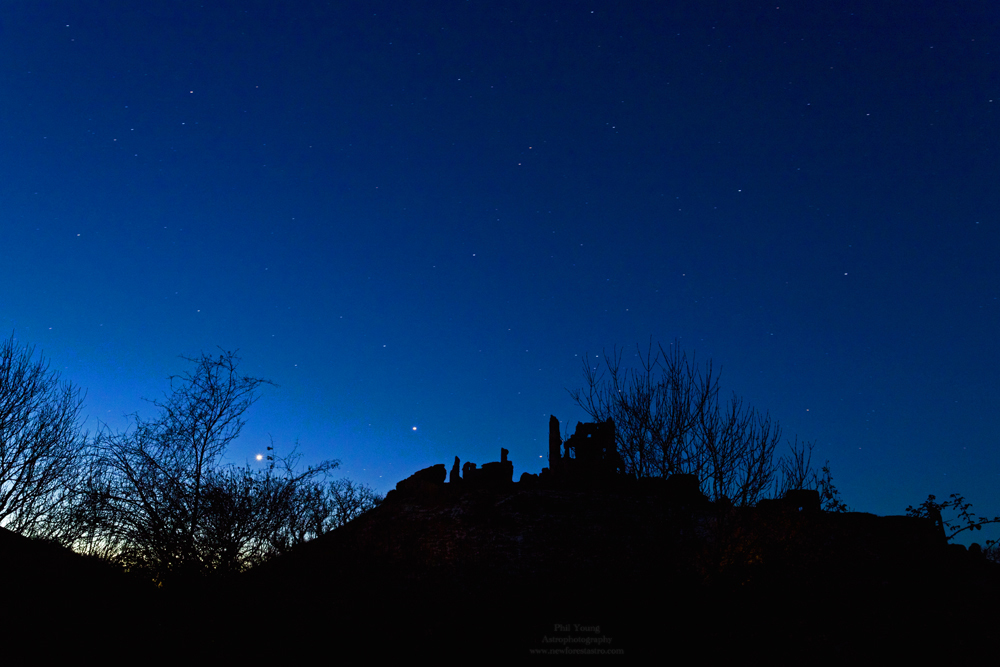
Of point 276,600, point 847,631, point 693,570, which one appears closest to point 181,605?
point 276,600

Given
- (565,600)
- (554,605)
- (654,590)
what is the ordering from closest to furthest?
(654,590)
(554,605)
(565,600)

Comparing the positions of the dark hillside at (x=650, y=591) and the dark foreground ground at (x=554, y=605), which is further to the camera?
the dark hillside at (x=650, y=591)

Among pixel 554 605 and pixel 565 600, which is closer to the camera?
pixel 554 605

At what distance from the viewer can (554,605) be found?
13406 millimetres

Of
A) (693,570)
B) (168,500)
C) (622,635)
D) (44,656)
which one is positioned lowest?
(44,656)

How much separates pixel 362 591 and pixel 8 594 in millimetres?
8694

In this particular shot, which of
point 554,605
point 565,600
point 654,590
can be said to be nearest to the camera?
point 654,590

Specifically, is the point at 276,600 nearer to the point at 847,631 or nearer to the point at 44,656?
the point at 44,656

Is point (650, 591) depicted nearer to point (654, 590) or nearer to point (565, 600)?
point (654, 590)

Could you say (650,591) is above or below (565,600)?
above

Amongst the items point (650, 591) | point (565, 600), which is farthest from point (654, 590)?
point (565, 600)

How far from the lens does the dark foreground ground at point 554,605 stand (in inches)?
422

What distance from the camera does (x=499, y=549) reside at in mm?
22094

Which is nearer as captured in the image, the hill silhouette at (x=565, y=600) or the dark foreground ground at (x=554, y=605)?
the dark foreground ground at (x=554, y=605)
